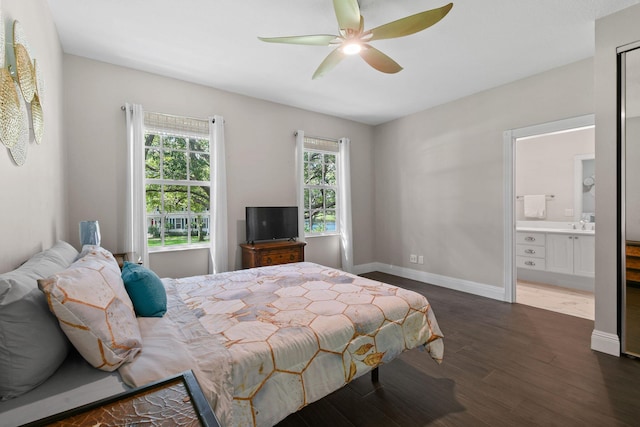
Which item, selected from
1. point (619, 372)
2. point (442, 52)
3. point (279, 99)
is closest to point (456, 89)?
point (442, 52)

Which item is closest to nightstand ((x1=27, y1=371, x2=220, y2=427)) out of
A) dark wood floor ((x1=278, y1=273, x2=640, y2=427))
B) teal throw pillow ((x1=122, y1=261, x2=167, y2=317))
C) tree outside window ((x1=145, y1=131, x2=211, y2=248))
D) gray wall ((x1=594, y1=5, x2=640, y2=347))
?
teal throw pillow ((x1=122, y1=261, x2=167, y2=317))

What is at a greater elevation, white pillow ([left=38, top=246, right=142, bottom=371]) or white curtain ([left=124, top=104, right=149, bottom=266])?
white curtain ([left=124, top=104, right=149, bottom=266])

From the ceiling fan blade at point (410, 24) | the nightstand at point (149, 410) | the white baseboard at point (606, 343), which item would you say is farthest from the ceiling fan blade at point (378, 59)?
the white baseboard at point (606, 343)

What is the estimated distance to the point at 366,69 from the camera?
3.32 metres

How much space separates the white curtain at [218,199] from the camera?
370 centimetres

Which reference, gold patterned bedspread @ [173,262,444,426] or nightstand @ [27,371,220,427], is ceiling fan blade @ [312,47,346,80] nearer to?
gold patterned bedspread @ [173,262,444,426]

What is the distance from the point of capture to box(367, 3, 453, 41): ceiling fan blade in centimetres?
184

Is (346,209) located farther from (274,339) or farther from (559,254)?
(274,339)

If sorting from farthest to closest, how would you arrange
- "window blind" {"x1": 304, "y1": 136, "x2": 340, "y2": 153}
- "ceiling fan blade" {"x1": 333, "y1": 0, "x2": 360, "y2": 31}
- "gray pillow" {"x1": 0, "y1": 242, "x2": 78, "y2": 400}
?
"window blind" {"x1": 304, "y1": 136, "x2": 340, "y2": 153} → "ceiling fan blade" {"x1": 333, "y1": 0, "x2": 360, "y2": 31} → "gray pillow" {"x1": 0, "y1": 242, "x2": 78, "y2": 400}

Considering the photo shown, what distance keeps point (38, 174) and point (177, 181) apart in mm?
1800

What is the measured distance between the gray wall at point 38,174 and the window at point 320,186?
305 centimetres

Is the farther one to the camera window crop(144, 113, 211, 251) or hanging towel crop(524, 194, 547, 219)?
hanging towel crop(524, 194, 547, 219)

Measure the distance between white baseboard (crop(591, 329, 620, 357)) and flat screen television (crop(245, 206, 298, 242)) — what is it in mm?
3413

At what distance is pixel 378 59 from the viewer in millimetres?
2404
